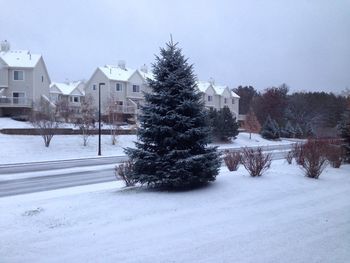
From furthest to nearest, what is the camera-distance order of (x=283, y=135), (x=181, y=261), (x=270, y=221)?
(x=283, y=135) < (x=270, y=221) < (x=181, y=261)

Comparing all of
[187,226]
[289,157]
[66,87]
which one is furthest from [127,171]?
[66,87]

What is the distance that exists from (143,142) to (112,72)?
52726 mm

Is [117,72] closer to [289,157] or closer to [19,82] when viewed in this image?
[19,82]

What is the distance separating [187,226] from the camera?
8531mm

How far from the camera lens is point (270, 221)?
353 inches

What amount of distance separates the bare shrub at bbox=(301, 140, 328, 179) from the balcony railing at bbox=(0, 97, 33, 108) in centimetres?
4106

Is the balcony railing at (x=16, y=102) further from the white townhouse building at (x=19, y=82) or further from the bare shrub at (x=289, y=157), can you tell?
the bare shrub at (x=289, y=157)

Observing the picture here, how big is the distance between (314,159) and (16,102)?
145 ft

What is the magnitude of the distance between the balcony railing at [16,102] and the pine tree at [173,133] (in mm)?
41733

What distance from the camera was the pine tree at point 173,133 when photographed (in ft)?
38.9

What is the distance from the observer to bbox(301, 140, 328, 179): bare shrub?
47.6ft

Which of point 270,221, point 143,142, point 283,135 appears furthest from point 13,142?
point 283,135

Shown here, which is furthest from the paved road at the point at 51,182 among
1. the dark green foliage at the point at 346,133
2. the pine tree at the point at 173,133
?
the dark green foliage at the point at 346,133

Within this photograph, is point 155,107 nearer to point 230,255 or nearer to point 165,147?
point 165,147
